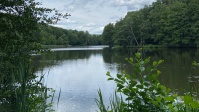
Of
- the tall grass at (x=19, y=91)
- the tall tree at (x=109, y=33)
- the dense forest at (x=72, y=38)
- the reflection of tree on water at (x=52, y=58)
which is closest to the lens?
the tall grass at (x=19, y=91)

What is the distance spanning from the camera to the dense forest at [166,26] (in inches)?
2419

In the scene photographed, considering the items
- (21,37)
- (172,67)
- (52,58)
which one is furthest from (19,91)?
(52,58)

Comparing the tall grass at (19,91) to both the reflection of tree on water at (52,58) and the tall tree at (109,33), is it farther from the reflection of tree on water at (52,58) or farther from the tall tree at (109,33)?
the tall tree at (109,33)

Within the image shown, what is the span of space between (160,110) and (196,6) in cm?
6276

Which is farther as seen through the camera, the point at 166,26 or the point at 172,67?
the point at 166,26

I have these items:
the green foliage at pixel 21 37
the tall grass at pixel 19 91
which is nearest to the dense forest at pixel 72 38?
the green foliage at pixel 21 37

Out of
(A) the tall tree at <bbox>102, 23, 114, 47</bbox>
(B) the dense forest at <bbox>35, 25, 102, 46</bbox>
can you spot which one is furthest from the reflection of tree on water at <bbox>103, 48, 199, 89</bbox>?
(B) the dense forest at <bbox>35, 25, 102, 46</bbox>

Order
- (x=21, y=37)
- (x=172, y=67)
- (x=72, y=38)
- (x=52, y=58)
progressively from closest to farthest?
(x=21, y=37) → (x=172, y=67) → (x=52, y=58) → (x=72, y=38)

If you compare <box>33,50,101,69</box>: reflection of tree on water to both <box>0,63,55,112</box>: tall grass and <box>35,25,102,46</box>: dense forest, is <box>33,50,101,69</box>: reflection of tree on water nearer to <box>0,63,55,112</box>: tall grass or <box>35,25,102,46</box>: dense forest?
<box>0,63,55,112</box>: tall grass

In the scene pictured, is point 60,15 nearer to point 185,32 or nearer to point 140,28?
point 185,32

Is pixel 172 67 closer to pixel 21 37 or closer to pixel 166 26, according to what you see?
pixel 21 37

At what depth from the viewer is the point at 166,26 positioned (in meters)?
68.1

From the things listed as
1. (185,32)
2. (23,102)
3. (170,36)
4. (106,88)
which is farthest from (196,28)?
(23,102)

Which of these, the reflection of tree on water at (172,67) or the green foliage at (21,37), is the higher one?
the green foliage at (21,37)
